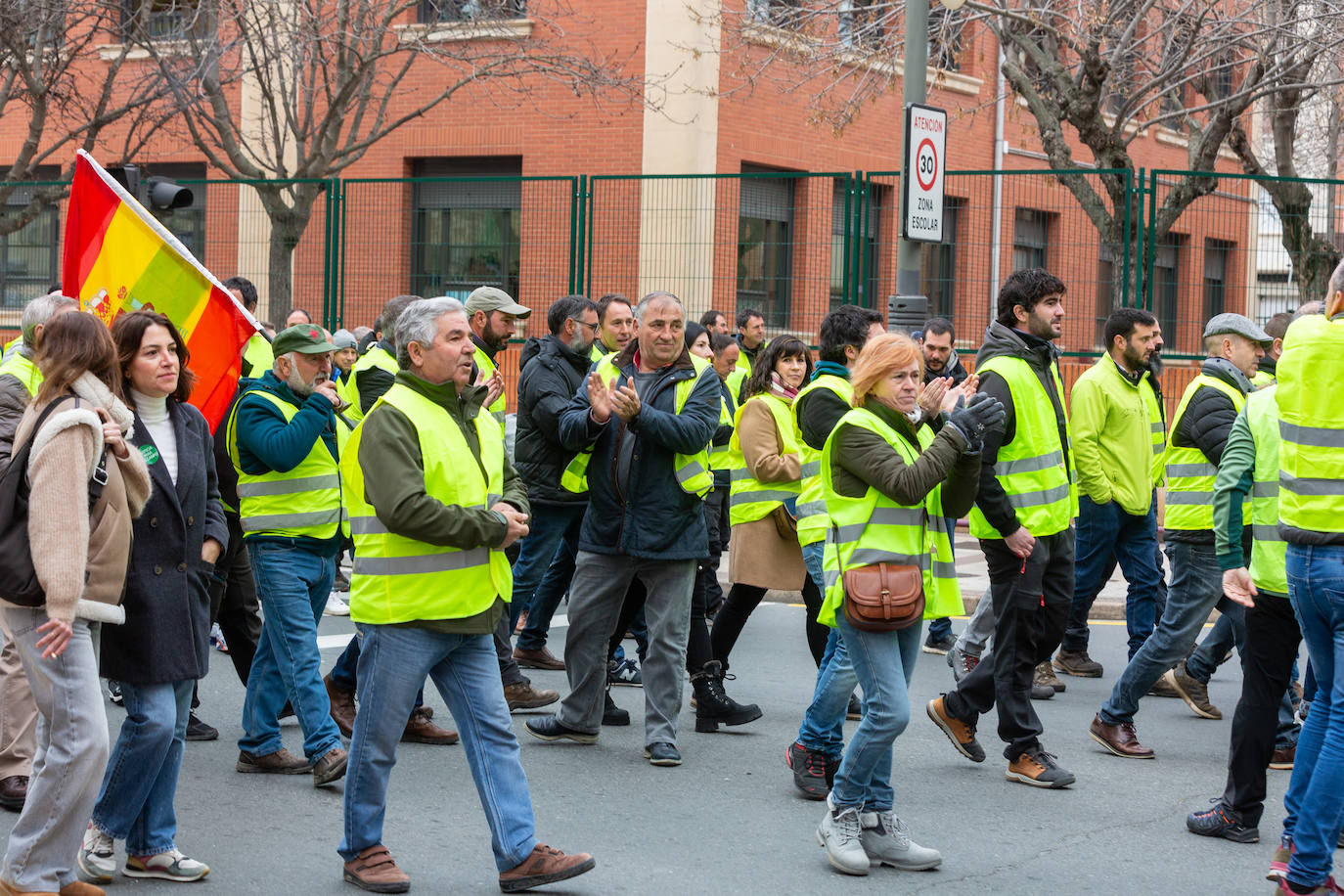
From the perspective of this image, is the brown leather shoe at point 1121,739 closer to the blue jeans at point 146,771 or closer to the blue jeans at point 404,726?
the blue jeans at point 404,726

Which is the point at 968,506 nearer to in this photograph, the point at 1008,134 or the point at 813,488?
the point at 813,488

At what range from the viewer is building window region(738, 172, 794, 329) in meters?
16.1

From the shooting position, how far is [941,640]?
33.1 ft

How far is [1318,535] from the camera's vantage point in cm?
509

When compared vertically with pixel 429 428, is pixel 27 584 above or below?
below

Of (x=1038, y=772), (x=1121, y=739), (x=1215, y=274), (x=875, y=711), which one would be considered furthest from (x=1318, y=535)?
(x=1215, y=274)

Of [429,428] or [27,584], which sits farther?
[429,428]

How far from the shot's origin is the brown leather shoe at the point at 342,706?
750 centimetres

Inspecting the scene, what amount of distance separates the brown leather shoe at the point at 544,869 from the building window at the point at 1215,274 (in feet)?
33.6

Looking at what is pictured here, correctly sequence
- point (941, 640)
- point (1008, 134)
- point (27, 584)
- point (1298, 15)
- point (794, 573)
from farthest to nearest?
point (1008, 134) < point (1298, 15) < point (941, 640) < point (794, 573) < point (27, 584)

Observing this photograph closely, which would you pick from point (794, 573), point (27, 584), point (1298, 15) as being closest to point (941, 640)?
point (794, 573)

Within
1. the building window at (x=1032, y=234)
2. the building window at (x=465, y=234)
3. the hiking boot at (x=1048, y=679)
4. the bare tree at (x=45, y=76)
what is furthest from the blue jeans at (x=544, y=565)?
the bare tree at (x=45, y=76)

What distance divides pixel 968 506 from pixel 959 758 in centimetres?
187

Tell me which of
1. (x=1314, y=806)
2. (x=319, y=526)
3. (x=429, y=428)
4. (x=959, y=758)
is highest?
(x=429, y=428)
